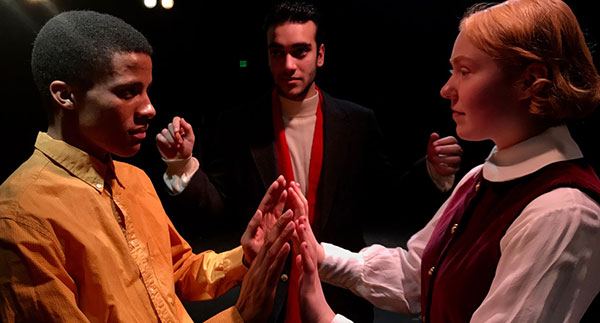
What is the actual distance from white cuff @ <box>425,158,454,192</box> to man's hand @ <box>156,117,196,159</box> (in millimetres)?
1022

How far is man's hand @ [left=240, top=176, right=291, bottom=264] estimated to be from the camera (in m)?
1.71

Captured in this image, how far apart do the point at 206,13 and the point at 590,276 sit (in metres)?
1.71

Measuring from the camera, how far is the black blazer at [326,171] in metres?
2.25

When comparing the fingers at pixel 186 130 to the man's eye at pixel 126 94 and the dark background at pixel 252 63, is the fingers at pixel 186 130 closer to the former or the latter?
the dark background at pixel 252 63

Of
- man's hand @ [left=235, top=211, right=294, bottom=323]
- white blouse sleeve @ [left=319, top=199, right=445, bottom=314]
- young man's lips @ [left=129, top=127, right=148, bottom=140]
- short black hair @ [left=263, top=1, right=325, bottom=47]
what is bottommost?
white blouse sleeve @ [left=319, top=199, right=445, bottom=314]

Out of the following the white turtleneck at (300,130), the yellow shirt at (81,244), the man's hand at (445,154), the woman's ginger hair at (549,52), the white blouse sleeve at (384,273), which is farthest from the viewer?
the white turtleneck at (300,130)

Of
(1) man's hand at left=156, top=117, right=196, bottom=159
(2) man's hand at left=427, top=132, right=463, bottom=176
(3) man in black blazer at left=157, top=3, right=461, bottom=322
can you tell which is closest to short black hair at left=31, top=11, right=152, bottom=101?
(1) man's hand at left=156, top=117, right=196, bottom=159

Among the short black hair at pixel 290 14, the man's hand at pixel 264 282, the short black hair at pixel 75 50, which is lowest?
the man's hand at pixel 264 282

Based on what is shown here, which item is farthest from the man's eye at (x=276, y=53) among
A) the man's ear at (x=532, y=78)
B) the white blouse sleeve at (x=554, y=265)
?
the white blouse sleeve at (x=554, y=265)

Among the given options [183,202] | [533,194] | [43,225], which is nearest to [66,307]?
[43,225]

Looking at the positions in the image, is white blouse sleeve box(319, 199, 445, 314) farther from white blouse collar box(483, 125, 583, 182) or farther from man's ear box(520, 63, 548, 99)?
man's ear box(520, 63, 548, 99)

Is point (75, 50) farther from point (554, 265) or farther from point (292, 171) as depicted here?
point (554, 265)

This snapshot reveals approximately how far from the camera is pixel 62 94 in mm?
1298

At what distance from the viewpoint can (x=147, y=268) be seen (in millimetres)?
1438
